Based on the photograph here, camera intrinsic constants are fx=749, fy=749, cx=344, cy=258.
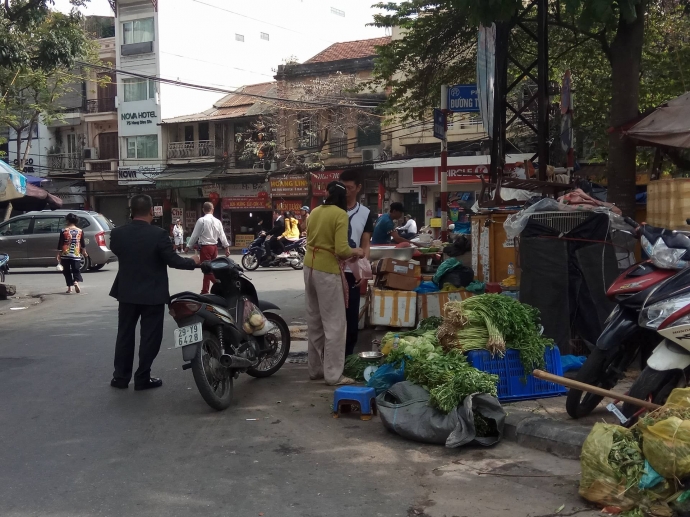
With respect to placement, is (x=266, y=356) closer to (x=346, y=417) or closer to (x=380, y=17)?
(x=346, y=417)

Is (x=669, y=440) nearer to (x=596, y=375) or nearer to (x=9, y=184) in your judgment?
(x=596, y=375)

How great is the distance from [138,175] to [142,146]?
167cm

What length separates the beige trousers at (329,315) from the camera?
265 inches

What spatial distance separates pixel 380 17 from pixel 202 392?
11184 mm

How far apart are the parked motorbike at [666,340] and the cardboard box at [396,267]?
15.1ft

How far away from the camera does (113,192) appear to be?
4388cm

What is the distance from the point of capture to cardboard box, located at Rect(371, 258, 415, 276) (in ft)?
29.5

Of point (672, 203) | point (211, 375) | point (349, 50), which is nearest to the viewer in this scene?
point (211, 375)

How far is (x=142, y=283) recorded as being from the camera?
6.75 m

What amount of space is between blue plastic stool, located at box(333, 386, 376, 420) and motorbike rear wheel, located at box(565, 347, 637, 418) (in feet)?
4.83

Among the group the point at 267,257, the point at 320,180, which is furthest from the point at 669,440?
the point at 320,180

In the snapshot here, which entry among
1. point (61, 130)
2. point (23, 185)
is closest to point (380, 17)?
point (23, 185)

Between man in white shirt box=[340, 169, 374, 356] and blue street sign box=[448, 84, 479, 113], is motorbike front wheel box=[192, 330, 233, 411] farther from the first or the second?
blue street sign box=[448, 84, 479, 113]

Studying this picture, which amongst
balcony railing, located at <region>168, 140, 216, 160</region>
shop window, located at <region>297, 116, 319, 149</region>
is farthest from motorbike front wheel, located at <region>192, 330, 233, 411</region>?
balcony railing, located at <region>168, 140, 216, 160</region>
